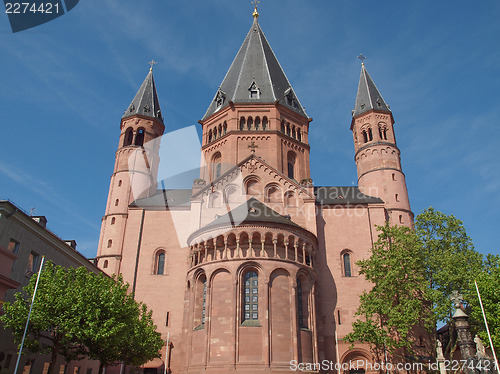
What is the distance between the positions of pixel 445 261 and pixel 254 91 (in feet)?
88.3

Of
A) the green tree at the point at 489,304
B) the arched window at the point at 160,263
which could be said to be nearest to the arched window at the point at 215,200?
the arched window at the point at 160,263

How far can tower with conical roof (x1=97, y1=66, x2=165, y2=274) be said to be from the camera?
38844mm

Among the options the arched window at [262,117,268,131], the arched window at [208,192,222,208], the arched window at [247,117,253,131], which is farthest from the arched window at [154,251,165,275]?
the arched window at [262,117,268,131]

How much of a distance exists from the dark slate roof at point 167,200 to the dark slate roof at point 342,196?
43.6ft

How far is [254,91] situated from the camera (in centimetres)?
4556

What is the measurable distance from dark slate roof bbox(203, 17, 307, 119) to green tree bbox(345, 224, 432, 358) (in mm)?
21917

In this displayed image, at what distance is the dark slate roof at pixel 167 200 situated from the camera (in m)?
39.2

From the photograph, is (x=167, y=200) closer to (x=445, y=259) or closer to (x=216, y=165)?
(x=216, y=165)

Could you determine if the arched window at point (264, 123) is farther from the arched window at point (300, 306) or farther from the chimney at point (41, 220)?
the chimney at point (41, 220)

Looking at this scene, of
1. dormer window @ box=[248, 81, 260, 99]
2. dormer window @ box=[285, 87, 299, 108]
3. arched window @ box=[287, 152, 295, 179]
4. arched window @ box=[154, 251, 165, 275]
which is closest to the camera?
arched window @ box=[154, 251, 165, 275]

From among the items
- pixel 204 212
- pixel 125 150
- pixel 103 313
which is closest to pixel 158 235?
pixel 204 212

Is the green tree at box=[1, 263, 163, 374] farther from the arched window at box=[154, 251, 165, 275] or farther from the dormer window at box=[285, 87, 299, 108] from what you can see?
the dormer window at box=[285, 87, 299, 108]

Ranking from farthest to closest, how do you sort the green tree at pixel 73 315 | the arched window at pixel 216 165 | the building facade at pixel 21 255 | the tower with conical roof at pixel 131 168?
the arched window at pixel 216 165 → the tower with conical roof at pixel 131 168 → the building facade at pixel 21 255 → the green tree at pixel 73 315

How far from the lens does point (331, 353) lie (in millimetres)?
32562
